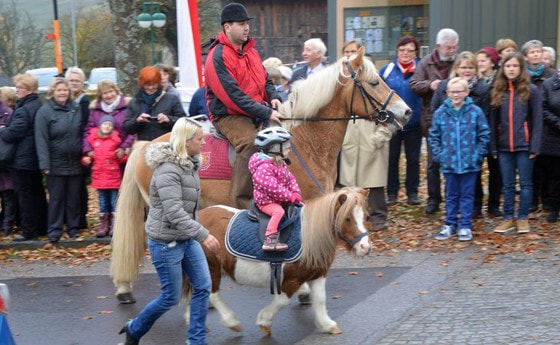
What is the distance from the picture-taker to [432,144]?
1046 cm

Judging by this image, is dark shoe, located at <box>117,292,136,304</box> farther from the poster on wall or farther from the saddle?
the poster on wall

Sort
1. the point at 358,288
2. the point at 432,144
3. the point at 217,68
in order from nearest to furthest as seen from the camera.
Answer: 1. the point at 217,68
2. the point at 358,288
3. the point at 432,144

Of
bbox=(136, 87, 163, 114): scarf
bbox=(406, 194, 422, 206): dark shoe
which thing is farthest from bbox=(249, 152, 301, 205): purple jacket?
bbox=(406, 194, 422, 206): dark shoe

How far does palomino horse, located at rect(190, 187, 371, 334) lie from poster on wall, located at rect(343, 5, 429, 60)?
11938mm

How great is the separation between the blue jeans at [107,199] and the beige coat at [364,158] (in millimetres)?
2955

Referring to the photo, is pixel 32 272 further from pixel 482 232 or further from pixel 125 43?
pixel 125 43

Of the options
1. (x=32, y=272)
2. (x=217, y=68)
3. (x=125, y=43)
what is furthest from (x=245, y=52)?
(x=125, y=43)

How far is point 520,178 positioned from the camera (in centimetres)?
1048

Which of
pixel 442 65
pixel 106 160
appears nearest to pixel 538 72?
pixel 442 65

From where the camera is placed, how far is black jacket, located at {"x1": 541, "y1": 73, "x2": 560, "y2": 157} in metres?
10.7

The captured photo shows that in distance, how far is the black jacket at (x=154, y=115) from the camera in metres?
10.5

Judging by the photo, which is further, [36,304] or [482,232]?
[482,232]

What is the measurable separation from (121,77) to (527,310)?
36.1ft

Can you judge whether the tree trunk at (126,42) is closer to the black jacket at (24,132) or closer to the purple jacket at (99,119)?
the black jacket at (24,132)
